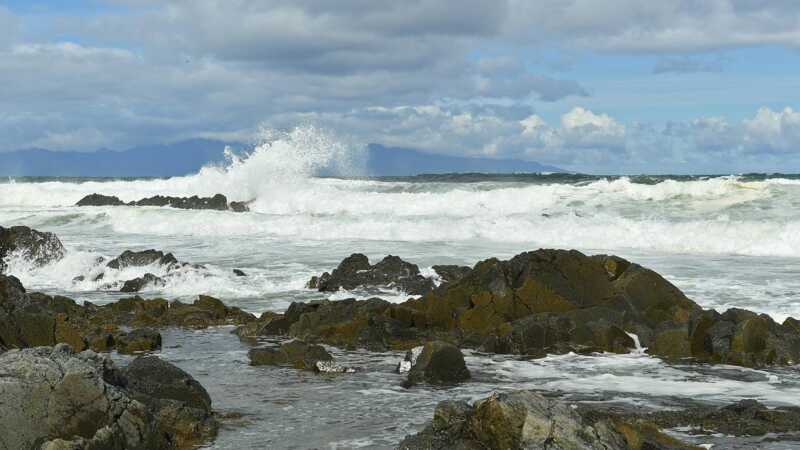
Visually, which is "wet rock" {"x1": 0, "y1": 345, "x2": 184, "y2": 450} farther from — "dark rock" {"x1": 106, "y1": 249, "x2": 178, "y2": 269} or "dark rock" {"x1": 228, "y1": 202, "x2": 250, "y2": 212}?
"dark rock" {"x1": 228, "y1": 202, "x2": 250, "y2": 212}

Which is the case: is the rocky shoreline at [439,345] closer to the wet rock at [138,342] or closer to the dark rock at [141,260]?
the wet rock at [138,342]

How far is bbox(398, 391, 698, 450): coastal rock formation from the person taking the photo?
6742mm

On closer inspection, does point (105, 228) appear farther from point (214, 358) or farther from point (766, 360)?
point (766, 360)

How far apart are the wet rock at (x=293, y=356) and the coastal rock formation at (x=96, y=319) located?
2.10 meters

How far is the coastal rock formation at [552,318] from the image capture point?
13.3 meters

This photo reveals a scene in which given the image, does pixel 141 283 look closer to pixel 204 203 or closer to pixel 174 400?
pixel 174 400

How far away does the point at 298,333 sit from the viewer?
1514 centimetres

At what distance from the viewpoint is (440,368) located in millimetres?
11531

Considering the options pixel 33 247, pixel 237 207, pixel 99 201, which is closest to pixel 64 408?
pixel 33 247

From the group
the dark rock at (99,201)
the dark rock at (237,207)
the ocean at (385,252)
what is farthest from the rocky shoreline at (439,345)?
the dark rock at (99,201)

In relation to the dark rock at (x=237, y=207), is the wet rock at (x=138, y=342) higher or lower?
lower

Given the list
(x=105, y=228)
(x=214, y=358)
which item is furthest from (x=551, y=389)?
(x=105, y=228)

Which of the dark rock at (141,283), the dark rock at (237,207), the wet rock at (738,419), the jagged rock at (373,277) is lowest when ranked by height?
the wet rock at (738,419)

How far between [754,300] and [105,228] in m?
28.6
